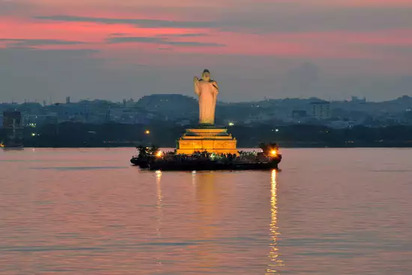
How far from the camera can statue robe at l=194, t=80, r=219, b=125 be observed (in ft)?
323

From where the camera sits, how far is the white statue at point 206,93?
98.3 metres

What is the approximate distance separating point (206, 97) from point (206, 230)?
58180mm

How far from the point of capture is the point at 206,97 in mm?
98625

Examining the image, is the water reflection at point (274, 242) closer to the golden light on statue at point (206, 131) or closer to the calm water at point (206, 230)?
the calm water at point (206, 230)

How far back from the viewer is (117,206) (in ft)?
174

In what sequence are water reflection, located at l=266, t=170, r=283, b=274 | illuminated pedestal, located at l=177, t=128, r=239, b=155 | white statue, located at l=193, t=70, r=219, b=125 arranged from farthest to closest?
illuminated pedestal, located at l=177, t=128, r=239, b=155 → white statue, located at l=193, t=70, r=219, b=125 → water reflection, located at l=266, t=170, r=283, b=274

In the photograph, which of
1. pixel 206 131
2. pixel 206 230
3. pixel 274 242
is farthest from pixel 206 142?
pixel 274 242

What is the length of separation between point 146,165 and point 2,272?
78.2 m

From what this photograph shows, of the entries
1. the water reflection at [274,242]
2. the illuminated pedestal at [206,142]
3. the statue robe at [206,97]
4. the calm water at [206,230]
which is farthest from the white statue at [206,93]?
the water reflection at [274,242]

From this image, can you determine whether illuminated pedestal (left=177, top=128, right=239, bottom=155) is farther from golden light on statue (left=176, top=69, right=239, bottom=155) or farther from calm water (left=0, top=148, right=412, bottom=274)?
calm water (left=0, top=148, right=412, bottom=274)

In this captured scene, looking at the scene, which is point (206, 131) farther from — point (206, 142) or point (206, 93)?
point (206, 93)

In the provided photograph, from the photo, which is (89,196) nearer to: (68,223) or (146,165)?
(68,223)

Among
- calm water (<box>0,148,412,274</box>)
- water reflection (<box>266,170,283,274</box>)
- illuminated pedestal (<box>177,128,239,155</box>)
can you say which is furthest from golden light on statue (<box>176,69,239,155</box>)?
water reflection (<box>266,170,283,274</box>)

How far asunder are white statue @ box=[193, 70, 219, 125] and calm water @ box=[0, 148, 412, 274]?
27.8m
